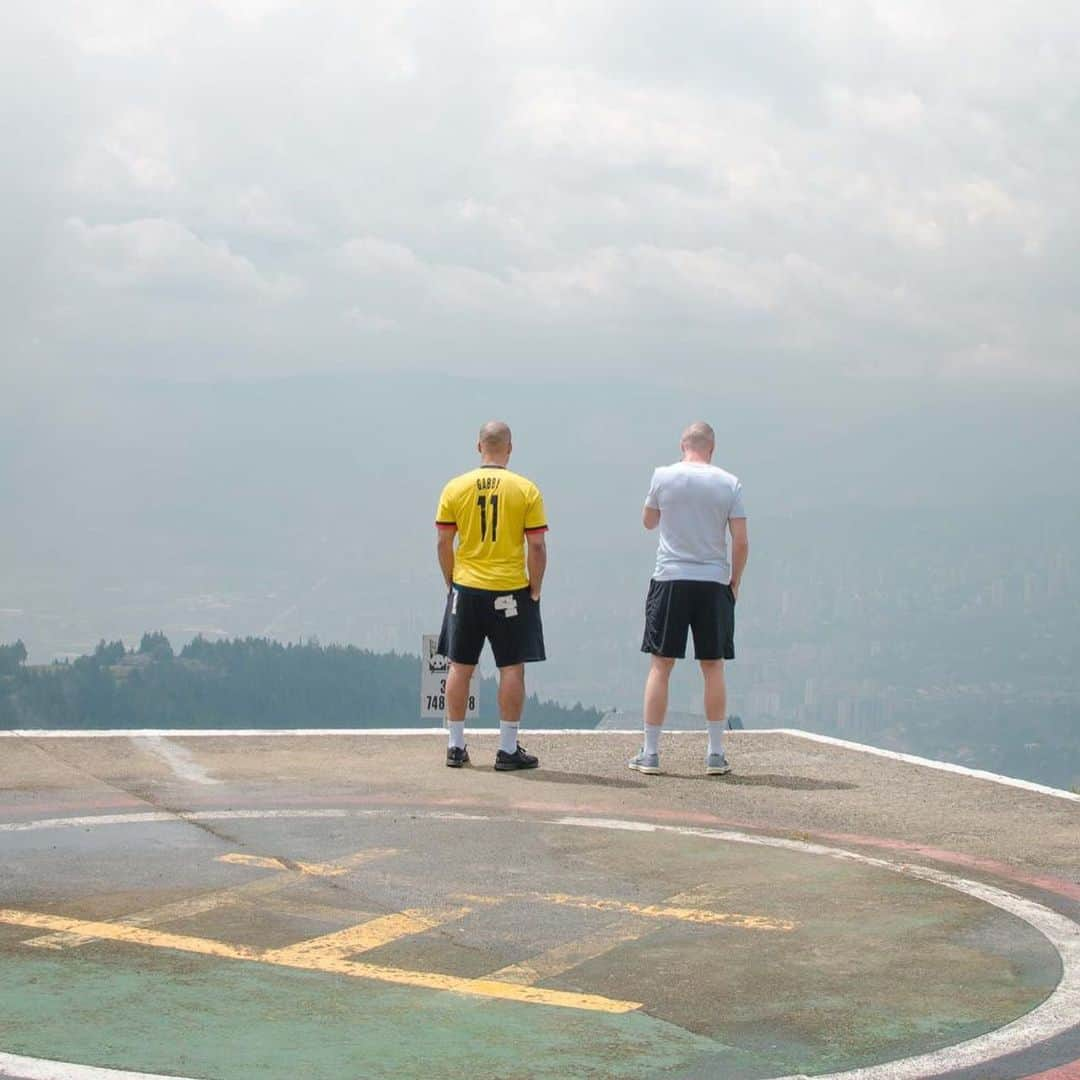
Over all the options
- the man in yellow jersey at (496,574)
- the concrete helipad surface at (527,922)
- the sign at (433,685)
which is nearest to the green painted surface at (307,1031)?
the concrete helipad surface at (527,922)

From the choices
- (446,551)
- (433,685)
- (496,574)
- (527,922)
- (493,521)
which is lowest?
(527,922)

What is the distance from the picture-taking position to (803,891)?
7531 mm

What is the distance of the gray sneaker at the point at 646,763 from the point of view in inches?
432

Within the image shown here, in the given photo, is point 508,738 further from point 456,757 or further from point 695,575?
point 695,575

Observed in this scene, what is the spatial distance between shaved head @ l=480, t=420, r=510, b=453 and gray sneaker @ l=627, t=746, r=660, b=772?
1951mm

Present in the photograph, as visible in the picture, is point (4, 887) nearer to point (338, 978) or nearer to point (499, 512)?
point (338, 978)

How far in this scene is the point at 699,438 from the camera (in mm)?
10914

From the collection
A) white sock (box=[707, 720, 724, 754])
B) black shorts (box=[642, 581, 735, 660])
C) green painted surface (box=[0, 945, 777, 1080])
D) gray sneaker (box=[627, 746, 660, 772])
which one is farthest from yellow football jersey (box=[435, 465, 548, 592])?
green painted surface (box=[0, 945, 777, 1080])

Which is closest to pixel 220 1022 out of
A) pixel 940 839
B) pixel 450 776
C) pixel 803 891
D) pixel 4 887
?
pixel 4 887

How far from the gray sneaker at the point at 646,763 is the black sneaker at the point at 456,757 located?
0.98 m

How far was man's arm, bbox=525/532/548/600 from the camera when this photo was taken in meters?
10.8

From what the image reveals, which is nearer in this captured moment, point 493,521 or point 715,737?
point 493,521

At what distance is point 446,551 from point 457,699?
0.85 m

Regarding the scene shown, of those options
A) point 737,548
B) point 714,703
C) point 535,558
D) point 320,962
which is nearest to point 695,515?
point 737,548
